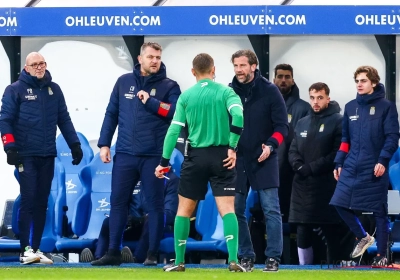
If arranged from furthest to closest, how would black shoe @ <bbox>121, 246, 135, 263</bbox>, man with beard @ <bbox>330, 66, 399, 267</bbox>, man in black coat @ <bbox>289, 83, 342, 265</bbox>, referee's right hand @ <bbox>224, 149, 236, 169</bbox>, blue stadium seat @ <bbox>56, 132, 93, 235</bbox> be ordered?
blue stadium seat @ <bbox>56, 132, 93, 235</bbox> → man in black coat @ <bbox>289, 83, 342, 265</bbox> → black shoe @ <bbox>121, 246, 135, 263</bbox> → man with beard @ <bbox>330, 66, 399, 267</bbox> → referee's right hand @ <bbox>224, 149, 236, 169</bbox>

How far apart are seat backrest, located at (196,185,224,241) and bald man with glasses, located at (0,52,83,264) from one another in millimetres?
1650

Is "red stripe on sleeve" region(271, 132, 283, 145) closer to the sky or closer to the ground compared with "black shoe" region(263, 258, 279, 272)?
closer to the sky

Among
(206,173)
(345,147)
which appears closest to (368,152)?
(345,147)

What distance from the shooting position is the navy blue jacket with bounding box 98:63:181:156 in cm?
1269

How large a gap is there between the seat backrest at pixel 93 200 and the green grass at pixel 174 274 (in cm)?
196

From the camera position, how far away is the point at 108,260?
12648 mm

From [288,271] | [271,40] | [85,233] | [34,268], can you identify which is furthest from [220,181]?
[271,40]

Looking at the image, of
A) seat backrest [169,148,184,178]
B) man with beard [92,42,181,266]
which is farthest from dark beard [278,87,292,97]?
man with beard [92,42,181,266]

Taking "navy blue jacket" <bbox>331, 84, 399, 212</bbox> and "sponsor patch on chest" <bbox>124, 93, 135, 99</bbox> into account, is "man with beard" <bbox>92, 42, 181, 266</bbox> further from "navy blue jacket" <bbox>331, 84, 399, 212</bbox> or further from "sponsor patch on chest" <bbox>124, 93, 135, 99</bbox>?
"navy blue jacket" <bbox>331, 84, 399, 212</bbox>

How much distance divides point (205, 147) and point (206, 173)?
214 mm

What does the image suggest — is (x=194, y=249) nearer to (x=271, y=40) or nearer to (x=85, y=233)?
(x=85, y=233)

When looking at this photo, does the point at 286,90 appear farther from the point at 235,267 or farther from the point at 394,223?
the point at 235,267

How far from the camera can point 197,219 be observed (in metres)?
14.1

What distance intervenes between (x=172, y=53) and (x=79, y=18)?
1.32 m
